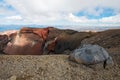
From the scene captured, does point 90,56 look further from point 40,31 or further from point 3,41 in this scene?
point 3,41

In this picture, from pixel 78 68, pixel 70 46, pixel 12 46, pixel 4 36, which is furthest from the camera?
pixel 4 36

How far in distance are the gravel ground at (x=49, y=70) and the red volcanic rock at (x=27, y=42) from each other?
1762cm

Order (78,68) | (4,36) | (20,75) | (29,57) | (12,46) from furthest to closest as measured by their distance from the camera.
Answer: (4,36) < (12,46) < (29,57) < (78,68) < (20,75)

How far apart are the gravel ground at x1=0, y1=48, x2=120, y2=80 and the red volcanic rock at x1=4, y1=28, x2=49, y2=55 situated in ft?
57.8

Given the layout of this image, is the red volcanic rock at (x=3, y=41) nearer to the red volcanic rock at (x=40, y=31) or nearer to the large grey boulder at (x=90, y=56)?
the red volcanic rock at (x=40, y=31)

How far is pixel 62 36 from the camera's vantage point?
29.6 metres

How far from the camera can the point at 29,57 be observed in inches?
503

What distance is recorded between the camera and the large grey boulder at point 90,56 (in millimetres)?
11922

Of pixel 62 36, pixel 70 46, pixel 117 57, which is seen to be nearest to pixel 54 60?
pixel 117 57

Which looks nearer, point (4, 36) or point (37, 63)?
point (37, 63)

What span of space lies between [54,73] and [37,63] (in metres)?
1.20

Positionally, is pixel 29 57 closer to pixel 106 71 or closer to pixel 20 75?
pixel 20 75

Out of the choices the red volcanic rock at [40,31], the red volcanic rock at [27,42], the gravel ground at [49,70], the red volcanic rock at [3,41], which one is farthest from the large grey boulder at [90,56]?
the red volcanic rock at [3,41]

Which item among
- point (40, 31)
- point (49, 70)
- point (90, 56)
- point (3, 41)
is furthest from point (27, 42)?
point (49, 70)
